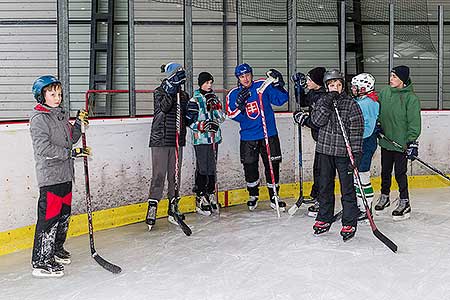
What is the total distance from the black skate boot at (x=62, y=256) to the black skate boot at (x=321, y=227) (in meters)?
1.61

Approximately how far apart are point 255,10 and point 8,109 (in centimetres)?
270

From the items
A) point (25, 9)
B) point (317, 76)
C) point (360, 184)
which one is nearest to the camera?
point (360, 184)

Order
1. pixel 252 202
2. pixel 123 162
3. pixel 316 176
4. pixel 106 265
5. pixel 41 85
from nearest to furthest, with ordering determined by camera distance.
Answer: pixel 41 85
pixel 106 265
pixel 123 162
pixel 316 176
pixel 252 202

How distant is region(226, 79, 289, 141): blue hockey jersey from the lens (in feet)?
16.5

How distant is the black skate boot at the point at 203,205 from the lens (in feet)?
16.4

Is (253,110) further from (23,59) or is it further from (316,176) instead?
(23,59)

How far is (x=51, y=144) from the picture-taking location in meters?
3.30

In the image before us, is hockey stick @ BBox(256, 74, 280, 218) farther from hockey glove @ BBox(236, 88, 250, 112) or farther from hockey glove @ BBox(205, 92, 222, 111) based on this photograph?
hockey glove @ BBox(205, 92, 222, 111)

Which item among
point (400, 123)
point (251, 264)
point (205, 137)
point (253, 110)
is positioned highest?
point (253, 110)

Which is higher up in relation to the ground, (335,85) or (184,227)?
(335,85)

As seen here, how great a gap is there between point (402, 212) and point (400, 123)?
665 millimetres

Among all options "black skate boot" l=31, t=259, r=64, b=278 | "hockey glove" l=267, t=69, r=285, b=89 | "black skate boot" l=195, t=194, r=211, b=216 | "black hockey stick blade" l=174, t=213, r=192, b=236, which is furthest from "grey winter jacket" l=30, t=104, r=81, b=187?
"hockey glove" l=267, t=69, r=285, b=89

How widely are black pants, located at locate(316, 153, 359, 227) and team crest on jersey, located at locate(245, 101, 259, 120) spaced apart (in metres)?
1.02

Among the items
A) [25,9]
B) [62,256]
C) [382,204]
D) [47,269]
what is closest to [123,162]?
[62,256]
